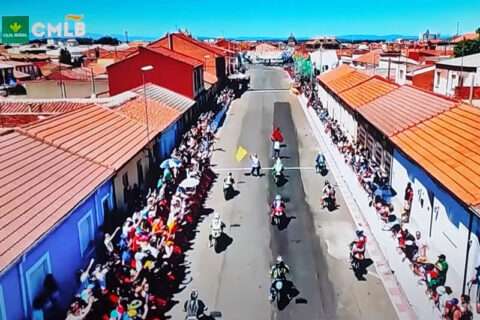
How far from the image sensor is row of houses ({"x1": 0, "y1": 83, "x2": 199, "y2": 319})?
10625 millimetres

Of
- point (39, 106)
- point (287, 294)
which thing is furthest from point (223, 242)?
point (39, 106)

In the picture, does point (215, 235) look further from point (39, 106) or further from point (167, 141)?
point (39, 106)

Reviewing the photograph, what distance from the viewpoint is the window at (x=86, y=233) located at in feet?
45.8

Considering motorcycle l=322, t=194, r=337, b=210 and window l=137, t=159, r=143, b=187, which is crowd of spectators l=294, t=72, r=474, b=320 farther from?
window l=137, t=159, r=143, b=187

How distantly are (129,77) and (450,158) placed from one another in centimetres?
2809

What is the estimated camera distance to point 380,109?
24703 millimetres

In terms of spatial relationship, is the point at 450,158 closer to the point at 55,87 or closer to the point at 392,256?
the point at 392,256

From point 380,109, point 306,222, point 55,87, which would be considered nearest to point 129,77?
point 55,87

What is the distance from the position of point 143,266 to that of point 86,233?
2409mm

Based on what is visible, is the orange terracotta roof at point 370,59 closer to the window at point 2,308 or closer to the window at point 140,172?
the window at point 140,172

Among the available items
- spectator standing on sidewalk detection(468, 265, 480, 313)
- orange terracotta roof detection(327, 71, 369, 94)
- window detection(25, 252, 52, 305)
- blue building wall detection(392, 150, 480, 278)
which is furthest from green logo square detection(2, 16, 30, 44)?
spectator standing on sidewalk detection(468, 265, 480, 313)

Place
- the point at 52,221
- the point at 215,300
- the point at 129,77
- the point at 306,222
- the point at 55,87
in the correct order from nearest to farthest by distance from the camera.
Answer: the point at 52,221 → the point at 215,300 → the point at 306,222 → the point at 129,77 → the point at 55,87

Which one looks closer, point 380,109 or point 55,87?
point 380,109

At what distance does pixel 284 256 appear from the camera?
15.6 m
